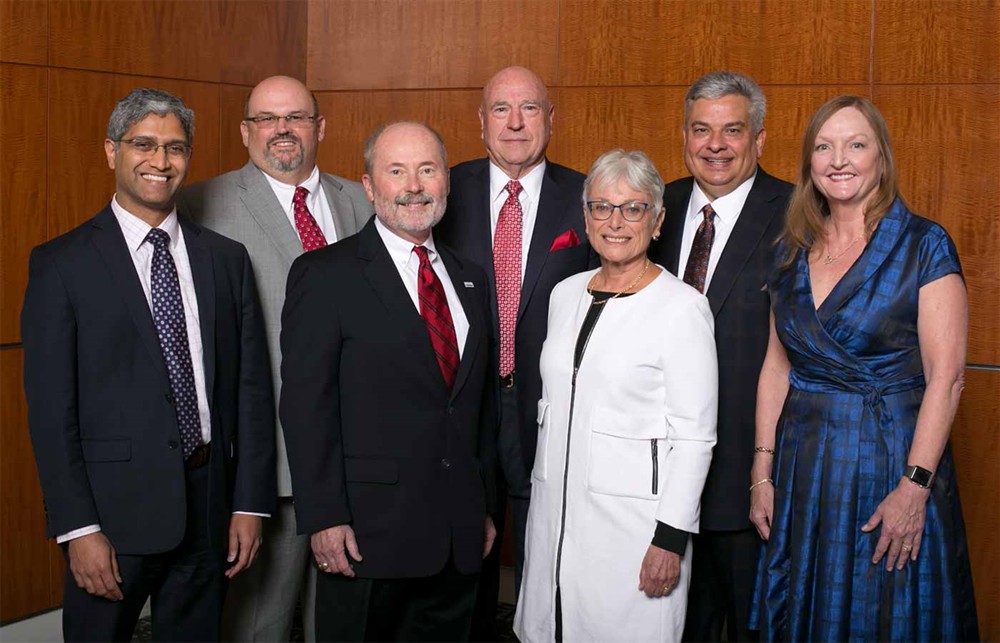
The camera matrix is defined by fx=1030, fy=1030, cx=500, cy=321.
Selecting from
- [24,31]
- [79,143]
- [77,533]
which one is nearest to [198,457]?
[77,533]

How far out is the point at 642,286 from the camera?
270 cm

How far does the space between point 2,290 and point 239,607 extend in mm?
1641

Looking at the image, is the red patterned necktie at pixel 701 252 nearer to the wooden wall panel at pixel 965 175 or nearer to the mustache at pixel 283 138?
the mustache at pixel 283 138

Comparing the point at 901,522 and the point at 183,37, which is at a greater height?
the point at 183,37

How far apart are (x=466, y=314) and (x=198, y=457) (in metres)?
0.82

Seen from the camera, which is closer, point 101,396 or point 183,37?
point 101,396

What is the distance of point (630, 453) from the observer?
8.50ft

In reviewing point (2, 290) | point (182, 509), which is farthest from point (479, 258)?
point (2, 290)

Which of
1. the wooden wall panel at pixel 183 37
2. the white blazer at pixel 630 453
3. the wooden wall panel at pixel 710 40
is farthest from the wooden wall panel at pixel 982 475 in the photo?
the wooden wall panel at pixel 183 37

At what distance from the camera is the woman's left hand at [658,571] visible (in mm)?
2564

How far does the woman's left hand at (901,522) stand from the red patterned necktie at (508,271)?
1197 mm

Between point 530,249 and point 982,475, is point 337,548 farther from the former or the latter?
point 982,475

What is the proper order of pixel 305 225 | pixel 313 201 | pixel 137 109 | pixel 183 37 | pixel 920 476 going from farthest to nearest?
1. pixel 183 37
2. pixel 313 201
3. pixel 305 225
4. pixel 137 109
5. pixel 920 476

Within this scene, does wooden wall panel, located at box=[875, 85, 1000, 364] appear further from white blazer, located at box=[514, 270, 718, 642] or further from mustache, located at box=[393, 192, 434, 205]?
mustache, located at box=[393, 192, 434, 205]
